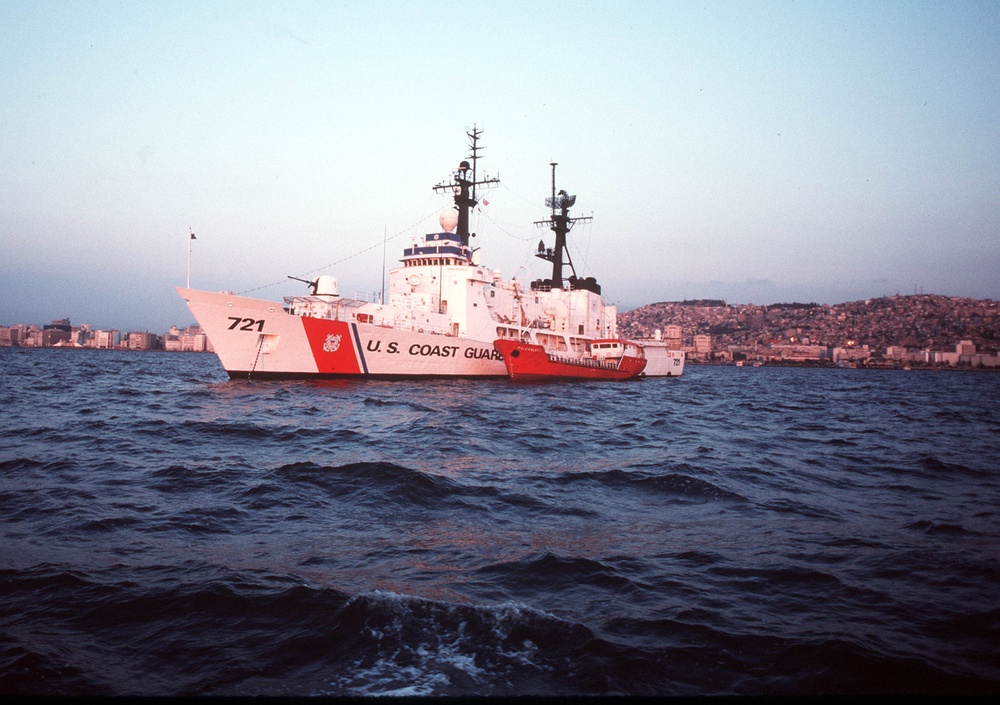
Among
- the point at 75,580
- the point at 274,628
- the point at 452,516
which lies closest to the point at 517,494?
the point at 452,516

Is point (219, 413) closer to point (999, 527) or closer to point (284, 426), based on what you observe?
point (284, 426)

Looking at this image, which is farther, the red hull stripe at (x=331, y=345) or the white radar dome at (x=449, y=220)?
the white radar dome at (x=449, y=220)

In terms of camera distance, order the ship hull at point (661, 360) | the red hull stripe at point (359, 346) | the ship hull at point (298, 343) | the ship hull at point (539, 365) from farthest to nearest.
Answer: the ship hull at point (661, 360), the ship hull at point (539, 365), the red hull stripe at point (359, 346), the ship hull at point (298, 343)

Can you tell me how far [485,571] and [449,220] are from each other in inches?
1173

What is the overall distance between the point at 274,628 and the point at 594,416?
528 inches

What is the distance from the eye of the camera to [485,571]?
3.98 m

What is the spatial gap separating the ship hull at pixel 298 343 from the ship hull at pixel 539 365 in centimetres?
367

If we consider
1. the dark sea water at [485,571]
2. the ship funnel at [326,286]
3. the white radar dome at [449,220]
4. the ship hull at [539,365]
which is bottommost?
the dark sea water at [485,571]

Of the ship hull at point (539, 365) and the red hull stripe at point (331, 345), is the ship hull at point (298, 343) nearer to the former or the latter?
the red hull stripe at point (331, 345)

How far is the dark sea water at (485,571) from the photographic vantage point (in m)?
2.70

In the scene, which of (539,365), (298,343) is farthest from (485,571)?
(539,365)

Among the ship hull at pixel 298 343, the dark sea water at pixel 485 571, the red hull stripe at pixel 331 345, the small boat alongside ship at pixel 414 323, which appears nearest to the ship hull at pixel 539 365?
the small boat alongside ship at pixel 414 323

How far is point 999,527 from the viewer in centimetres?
539

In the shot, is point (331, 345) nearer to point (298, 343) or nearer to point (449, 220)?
point (298, 343)
